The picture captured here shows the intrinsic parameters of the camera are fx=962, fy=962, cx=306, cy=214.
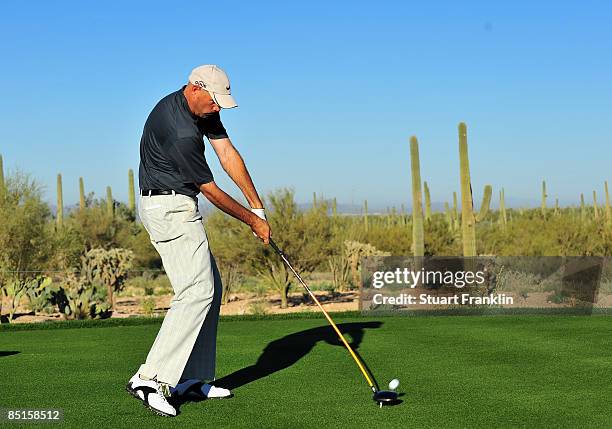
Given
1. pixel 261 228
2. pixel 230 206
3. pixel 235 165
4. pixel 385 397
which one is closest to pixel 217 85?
pixel 235 165

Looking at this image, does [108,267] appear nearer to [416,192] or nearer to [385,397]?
[416,192]

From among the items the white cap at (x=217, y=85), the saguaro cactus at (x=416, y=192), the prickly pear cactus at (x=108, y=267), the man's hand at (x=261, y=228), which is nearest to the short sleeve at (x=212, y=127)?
the white cap at (x=217, y=85)

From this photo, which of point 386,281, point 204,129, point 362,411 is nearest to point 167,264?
point 204,129

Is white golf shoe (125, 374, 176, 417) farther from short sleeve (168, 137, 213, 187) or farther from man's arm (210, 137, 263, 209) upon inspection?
man's arm (210, 137, 263, 209)

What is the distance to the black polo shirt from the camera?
587 cm

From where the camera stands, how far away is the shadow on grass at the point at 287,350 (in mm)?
7066

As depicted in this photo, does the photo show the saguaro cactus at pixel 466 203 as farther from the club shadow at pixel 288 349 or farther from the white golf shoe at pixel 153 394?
the white golf shoe at pixel 153 394

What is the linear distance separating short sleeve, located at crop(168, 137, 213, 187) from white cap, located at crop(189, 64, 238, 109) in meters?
0.29

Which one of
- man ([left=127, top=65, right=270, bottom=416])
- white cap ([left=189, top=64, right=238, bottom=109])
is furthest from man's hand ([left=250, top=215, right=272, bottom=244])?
white cap ([left=189, top=64, right=238, bottom=109])

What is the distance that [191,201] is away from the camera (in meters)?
6.02

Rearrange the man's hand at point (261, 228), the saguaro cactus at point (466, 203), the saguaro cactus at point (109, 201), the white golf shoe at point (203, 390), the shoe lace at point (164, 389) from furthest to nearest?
1. the saguaro cactus at point (109, 201)
2. the saguaro cactus at point (466, 203)
3. the white golf shoe at point (203, 390)
4. the man's hand at point (261, 228)
5. the shoe lace at point (164, 389)

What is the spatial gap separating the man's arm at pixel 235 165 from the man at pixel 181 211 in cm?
23

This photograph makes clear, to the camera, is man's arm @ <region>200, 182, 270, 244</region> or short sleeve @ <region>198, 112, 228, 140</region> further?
short sleeve @ <region>198, 112, 228, 140</region>

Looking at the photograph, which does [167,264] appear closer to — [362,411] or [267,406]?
[267,406]
